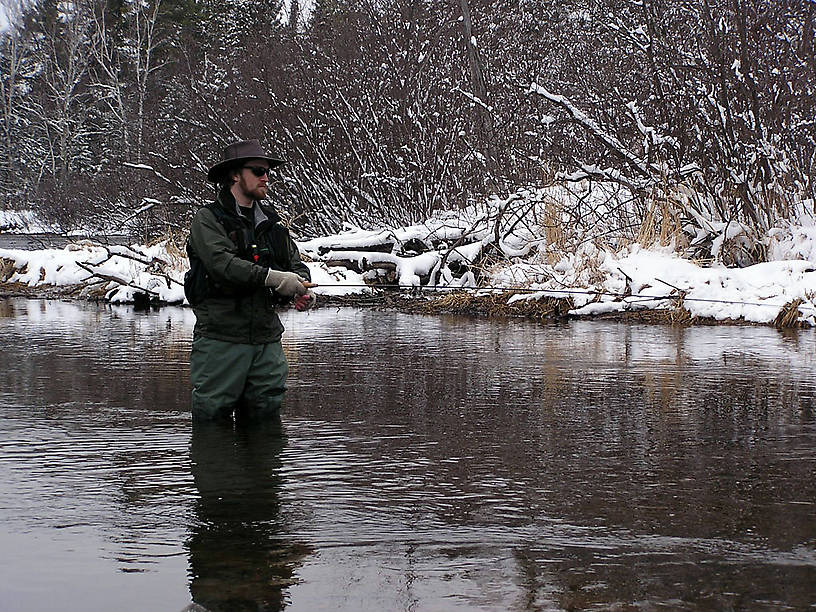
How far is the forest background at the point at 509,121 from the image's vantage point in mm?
15367

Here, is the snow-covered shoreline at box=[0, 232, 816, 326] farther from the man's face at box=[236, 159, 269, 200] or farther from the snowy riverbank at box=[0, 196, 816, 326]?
the man's face at box=[236, 159, 269, 200]

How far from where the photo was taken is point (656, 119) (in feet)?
54.3

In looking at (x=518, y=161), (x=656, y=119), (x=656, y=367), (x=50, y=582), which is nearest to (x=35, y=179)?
(x=518, y=161)

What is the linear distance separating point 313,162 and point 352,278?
738 cm

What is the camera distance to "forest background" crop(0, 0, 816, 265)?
1537 centimetres

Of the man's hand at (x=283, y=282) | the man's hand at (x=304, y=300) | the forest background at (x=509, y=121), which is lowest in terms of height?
the man's hand at (x=304, y=300)

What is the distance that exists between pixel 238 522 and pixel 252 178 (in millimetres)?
2144

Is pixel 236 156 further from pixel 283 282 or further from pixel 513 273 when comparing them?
pixel 513 273

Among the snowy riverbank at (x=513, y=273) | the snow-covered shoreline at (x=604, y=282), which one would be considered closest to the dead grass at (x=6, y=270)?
the snowy riverbank at (x=513, y=273)

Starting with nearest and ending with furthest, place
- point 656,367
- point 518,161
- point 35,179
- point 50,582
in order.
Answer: point 50,582
point 656,367
point 518,161
point 35,179

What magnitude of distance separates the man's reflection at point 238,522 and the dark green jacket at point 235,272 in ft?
1.75

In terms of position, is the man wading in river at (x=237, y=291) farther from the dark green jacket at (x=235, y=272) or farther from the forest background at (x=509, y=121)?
the forest background at (x=509, y=121)

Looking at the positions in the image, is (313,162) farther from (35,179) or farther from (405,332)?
(35,179)

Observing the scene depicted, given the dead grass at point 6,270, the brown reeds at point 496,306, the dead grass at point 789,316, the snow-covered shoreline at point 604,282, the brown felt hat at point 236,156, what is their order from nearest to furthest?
the brown felt hat at point 236,156
the dead grass at point 789,316
the snow-covered shoreline at point 604,282
the brown reeds at point 496,306
the dead grass at point 6,270
